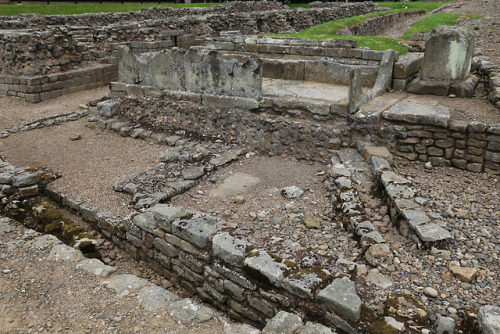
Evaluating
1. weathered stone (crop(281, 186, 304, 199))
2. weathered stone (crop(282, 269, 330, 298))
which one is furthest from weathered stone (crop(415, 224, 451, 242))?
weathered stone (crop(281, 186, 304, 199))

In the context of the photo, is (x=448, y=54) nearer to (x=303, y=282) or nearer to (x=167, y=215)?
(x=303, y=282)

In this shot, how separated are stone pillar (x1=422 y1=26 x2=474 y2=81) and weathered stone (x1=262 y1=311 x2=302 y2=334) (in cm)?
639

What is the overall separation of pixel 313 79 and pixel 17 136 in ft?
23.2

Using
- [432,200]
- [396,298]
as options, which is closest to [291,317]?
[396,298]

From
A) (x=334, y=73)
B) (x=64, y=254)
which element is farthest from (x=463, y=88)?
(x=64, y=254)

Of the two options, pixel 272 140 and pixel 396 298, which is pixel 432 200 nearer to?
pixel 396 298

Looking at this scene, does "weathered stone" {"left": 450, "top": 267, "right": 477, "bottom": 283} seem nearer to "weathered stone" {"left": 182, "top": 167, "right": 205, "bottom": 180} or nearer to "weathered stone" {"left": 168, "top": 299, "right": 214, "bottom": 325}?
"weathered stone" {"left": 168, "top": 299, "right": 214, "bottom": 325}

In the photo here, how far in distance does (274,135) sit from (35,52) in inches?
361

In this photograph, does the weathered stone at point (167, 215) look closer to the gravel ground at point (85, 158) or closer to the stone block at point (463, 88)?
the gravel ground at point (85, 158)

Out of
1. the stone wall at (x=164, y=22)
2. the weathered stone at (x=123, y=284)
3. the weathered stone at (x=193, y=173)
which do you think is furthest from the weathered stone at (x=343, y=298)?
the stone wall at (x=164, y=22)

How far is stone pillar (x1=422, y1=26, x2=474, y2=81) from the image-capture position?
7410 mm

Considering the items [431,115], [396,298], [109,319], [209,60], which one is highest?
[209,60]

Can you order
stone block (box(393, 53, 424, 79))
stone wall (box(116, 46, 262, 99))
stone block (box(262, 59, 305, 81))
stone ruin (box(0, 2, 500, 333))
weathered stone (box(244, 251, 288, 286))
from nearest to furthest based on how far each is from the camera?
weathered stone (box(244, 251, 288, 286)) < stone ruin (box(0, 2, 500, 333)) < stone wall (box(116, 46, 262, 99)) < stone block (box(393, 53, 424, 79)) < stone block (box(262, 59, 305, 81))

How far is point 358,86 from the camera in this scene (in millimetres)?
6645
